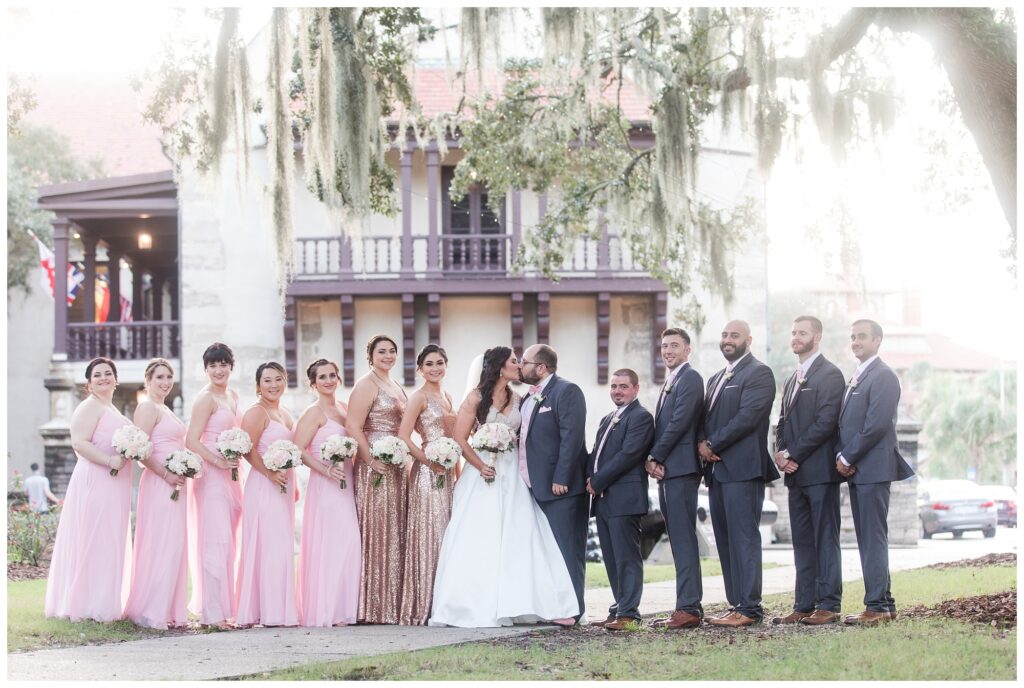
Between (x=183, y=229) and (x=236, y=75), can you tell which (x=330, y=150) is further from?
(x=183, y=229)

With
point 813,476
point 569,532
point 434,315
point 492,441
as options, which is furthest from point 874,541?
point 434,315

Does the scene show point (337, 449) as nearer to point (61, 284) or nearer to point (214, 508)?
point (214, 508)

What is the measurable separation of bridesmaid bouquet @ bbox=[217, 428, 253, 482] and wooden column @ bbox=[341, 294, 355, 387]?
13.7m

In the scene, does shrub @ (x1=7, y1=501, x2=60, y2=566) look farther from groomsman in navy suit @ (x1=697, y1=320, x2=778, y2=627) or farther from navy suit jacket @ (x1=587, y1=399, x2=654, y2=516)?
groomsman in navy suit @ (x1=697, y1=320, x2=778, y2=627)

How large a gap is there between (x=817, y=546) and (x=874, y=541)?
432mm

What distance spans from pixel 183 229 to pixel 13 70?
1099cm

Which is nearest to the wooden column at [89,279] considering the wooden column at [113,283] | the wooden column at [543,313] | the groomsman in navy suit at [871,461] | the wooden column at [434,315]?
the wooden column at [113,283]

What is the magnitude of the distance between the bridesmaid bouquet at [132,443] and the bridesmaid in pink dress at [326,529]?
3.49 ft

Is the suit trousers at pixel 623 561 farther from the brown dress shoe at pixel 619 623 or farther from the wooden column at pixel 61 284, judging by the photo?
the wooden column at pixel 61 284

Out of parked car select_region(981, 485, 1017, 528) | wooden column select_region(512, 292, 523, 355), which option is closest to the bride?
wooden column select_region(512, 292, 523, 355)

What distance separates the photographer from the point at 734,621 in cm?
834

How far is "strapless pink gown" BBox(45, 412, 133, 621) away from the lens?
8.77 m

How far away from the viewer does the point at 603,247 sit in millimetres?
22641

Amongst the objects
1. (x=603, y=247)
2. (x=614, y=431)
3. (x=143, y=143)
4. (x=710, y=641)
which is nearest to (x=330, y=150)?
(x=614, y=431)
